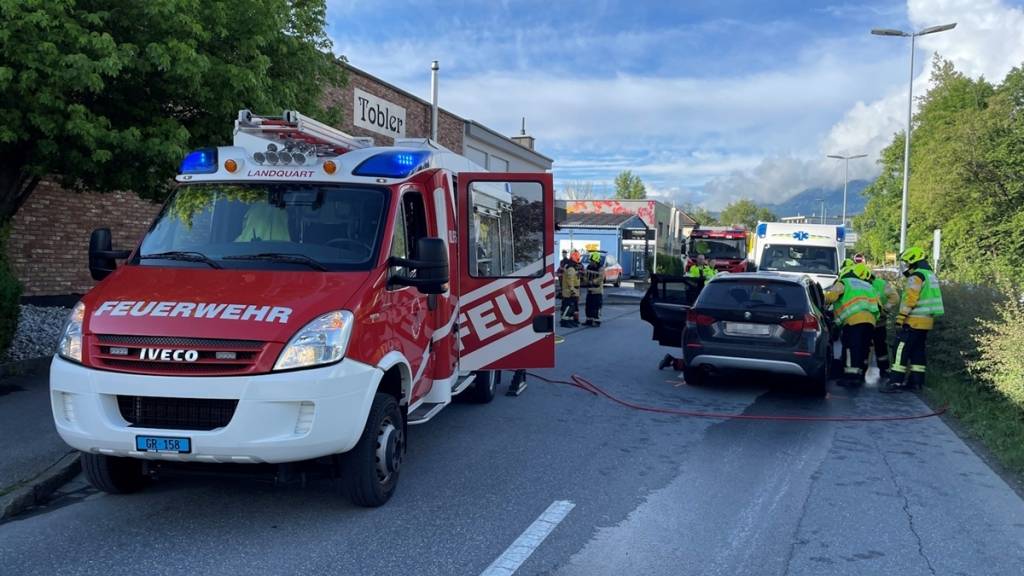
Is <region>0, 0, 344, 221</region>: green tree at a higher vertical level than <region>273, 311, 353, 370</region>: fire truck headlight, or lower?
higher

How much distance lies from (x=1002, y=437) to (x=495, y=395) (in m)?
5.07

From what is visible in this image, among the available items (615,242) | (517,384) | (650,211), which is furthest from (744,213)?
(517,384)

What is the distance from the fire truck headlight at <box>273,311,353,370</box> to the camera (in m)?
4.38

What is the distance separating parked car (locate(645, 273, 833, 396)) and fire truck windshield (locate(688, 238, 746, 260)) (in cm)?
2150

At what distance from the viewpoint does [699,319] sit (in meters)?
9.48

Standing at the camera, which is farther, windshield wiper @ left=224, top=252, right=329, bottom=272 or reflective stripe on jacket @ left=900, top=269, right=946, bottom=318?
reflective stripe on jacket @ left=900, top=269, right=946, bottom=318

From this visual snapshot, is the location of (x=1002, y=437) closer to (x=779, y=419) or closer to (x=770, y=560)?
(x=779, y=419)

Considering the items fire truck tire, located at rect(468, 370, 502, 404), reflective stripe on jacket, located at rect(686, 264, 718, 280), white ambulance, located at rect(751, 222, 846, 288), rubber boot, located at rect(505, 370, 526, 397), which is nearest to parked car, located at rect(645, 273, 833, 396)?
rubber boot, located at rect(505, 370, 526, 397)

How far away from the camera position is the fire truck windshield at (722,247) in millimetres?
31016

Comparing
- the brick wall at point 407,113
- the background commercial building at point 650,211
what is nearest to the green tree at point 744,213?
the background commercial building at point 650,211

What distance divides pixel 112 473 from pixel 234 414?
1.36 m

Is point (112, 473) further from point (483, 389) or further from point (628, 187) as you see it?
point (628, 187)

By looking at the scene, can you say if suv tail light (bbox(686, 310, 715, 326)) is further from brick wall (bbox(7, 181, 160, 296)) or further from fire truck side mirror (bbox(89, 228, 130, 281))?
brick wall (bbox(7, 181, 160, 296))

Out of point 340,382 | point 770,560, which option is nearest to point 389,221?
point 340,382
